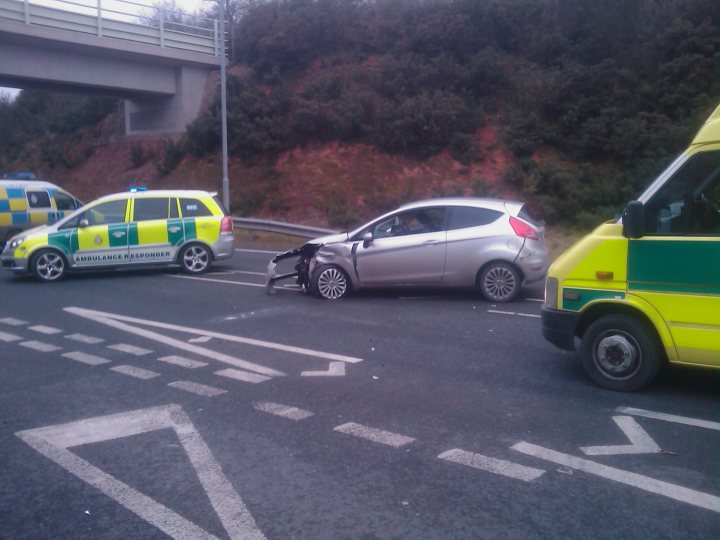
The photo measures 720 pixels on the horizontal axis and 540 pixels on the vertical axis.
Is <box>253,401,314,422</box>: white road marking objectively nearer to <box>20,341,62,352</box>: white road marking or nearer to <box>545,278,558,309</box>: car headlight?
<box>545,278,558,309</box>: car headlight

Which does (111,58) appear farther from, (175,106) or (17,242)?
(17,242)

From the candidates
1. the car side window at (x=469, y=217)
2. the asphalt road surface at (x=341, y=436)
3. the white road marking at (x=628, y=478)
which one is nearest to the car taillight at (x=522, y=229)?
the car side window at (x=469, y=217)

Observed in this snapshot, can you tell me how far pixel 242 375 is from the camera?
795cm

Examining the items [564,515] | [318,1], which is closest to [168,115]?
[318,1]

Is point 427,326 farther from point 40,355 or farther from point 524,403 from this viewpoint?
point 40,355

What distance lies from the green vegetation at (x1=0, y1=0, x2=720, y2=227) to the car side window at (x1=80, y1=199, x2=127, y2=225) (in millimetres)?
10581

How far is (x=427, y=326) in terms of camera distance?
33.7 feet

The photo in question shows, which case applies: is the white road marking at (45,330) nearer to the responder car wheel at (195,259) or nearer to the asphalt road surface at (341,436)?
the asphalt road surface at (341,436)

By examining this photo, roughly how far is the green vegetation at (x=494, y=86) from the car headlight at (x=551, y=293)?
14.6 m

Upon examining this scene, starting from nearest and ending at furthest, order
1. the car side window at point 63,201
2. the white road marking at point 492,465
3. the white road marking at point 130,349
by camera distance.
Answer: the white road marking at point 492,465, the white road marking at point 130,349, the car side window at point 63,201

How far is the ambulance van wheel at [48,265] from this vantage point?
1491 centimetres

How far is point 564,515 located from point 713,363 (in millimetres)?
2736

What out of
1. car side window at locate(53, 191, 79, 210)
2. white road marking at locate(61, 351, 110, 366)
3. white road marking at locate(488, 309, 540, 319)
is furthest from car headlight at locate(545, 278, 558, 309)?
car side window at locate(53, 191, 79, 210)

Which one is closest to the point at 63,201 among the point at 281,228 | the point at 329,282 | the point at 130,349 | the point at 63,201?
the point at 63,201
